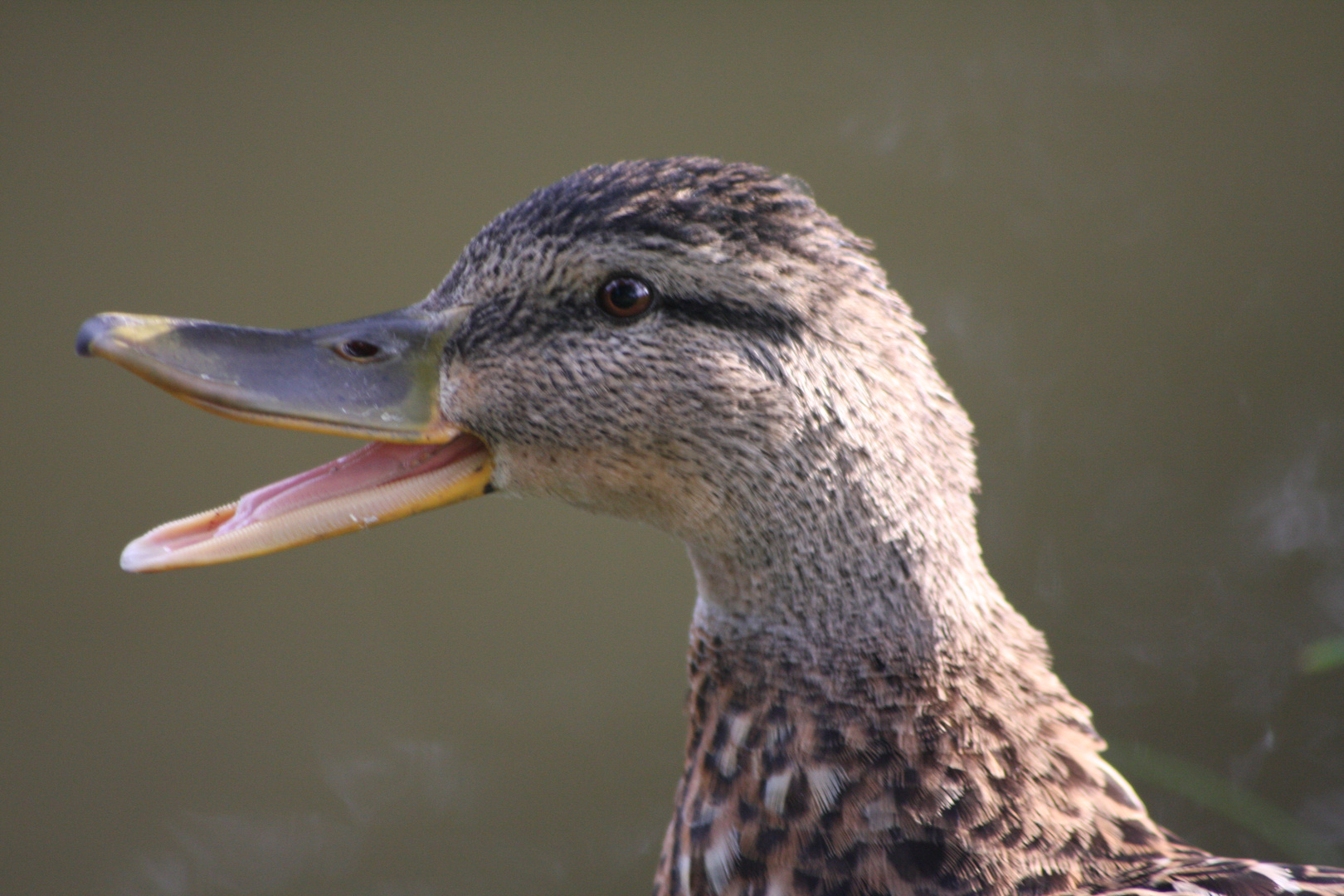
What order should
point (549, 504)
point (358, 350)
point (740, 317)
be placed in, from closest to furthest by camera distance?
point (740, 317)
point (358, 350)
point (549, 504)

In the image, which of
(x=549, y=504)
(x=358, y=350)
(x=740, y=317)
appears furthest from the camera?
(x=549, y=504)

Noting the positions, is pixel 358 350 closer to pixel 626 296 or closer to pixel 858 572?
pixel 626 296

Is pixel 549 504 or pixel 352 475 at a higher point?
pixel 549 504

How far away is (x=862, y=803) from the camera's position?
5.72ft

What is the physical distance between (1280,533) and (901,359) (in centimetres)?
267

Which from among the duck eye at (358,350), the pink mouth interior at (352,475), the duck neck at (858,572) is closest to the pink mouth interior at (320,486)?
the pink mouth interior at (352,475)

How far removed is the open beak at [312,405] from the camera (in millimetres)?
1763

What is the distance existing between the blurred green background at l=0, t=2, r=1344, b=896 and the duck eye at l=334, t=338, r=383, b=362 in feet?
6.47

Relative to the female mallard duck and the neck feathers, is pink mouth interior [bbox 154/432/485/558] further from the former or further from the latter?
the neck feathers

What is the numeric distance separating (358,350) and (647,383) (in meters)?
0.46

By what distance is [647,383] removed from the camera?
5.75ft

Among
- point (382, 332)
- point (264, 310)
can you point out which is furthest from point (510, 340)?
point (264, 310)

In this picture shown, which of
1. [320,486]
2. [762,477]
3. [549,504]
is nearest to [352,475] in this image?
[320,486]

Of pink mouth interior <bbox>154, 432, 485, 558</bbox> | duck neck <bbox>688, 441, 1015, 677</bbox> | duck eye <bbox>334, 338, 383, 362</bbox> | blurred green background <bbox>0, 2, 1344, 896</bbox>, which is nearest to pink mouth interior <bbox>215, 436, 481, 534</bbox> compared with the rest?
pink mouth interior <bbox>154, 432, 485, 558</bbox>
